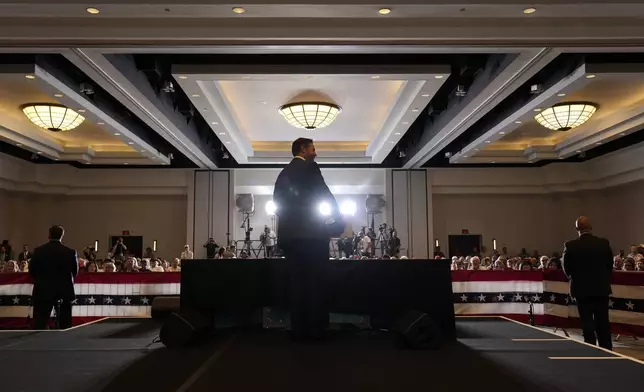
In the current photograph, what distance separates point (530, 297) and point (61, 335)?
24.0 ft

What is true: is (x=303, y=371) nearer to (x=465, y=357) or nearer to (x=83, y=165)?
(x=465, y=357)

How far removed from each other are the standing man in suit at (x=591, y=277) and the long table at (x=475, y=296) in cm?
148

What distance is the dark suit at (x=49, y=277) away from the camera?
6.57 m

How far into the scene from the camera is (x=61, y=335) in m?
3.70

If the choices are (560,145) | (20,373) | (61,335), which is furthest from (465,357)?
(560,145)

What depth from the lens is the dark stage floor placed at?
2254 millimetres

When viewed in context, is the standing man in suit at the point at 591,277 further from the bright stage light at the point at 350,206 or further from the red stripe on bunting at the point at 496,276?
the bright stage light at the point at 350,206

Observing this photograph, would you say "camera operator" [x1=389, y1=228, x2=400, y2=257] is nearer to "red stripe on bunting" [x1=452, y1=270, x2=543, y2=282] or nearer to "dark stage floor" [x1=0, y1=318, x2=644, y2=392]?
"red stripe on bunting" [x1=452, y1=270, x2=543, y2=282]

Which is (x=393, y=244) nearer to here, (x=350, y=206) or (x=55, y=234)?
(x=350, y=206)

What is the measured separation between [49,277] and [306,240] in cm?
466

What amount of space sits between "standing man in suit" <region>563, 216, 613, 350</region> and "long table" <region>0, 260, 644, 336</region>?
1480mm

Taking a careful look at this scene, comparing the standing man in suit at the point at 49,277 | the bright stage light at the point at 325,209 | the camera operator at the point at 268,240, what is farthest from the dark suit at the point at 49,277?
the camera operator at the point at 268,240

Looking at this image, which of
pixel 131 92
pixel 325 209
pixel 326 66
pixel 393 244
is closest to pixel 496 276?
pixel 326 66

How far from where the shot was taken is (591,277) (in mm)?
6039
